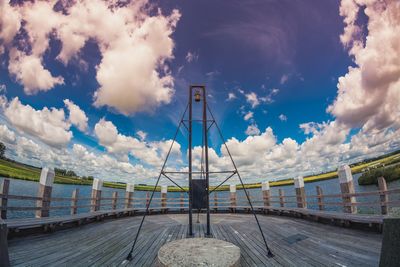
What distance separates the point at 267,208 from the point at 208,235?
743 cm

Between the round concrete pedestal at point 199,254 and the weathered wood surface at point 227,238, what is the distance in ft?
2.93

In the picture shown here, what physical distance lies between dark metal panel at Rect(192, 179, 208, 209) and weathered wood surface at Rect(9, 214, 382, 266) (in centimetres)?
101

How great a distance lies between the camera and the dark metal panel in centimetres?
733

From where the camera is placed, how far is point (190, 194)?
7266 mm

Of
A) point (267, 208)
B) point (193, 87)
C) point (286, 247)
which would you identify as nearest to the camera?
point (286, 247)

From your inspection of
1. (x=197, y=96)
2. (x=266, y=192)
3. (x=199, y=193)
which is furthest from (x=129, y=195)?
(x=197, y=96)

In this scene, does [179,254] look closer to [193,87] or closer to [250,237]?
[250,237]

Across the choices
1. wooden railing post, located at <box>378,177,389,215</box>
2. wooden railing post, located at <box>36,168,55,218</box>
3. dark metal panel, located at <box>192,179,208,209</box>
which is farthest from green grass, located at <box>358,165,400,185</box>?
wooden railing post, located at <box>36,168,55,218</box>

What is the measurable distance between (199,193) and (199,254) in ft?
12.8

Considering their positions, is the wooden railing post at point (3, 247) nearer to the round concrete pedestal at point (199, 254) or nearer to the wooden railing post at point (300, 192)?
the round concrete pedestal at point (199, 254)

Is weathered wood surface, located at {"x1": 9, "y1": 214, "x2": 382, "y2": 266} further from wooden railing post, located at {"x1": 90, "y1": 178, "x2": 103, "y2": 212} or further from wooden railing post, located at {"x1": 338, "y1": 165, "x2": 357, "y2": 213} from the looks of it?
wooden railing post, located at {"x1": 90, "y1": 178, "x2": 103, "y2": 212}

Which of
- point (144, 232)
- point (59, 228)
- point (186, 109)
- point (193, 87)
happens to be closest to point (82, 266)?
point (144, 232)

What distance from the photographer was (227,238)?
21.3 feet

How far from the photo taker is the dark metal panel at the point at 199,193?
24.0 feet
